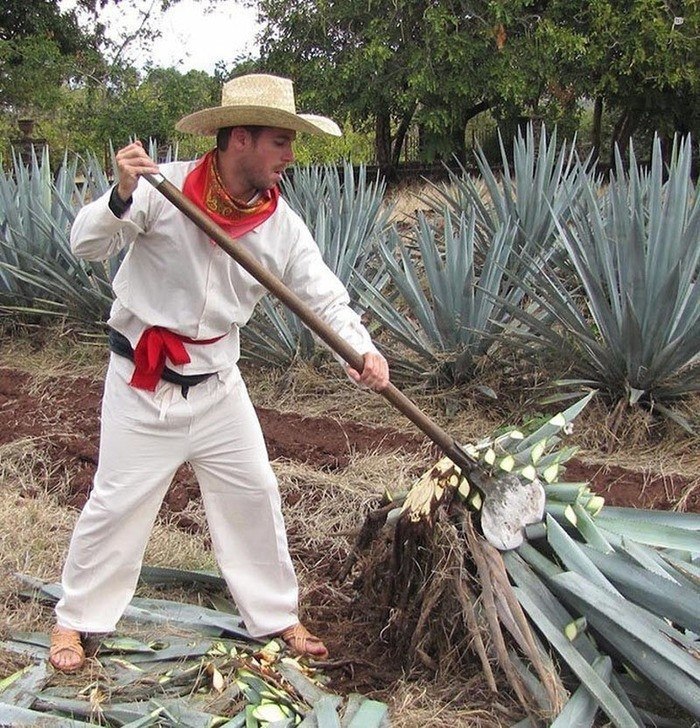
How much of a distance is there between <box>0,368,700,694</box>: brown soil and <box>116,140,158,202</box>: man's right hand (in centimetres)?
146

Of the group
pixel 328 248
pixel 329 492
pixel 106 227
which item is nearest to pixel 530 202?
pixel 328 248

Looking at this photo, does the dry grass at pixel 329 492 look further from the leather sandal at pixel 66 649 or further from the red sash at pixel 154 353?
the red sash at pixel 154 353

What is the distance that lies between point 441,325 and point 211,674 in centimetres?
286

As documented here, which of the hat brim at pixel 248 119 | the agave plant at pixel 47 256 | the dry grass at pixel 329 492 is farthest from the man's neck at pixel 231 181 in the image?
the agave plant at pixel 47 256

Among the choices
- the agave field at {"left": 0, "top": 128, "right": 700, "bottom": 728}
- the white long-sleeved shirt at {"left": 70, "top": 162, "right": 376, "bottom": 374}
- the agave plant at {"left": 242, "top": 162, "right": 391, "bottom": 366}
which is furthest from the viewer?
the agave plant at {"left": 242, "top": 162, "right": 391, "bottom": 366}

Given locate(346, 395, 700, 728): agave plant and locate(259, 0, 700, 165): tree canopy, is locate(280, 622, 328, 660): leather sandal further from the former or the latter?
locate(259, 0, 700, 165): tree canopy

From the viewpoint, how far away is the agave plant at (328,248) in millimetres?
5832

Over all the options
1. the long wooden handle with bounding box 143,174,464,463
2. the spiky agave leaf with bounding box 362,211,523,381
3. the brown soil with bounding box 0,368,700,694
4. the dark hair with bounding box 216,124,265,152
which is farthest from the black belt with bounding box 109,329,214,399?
the spiky agave leaf with bounding box 362,211,523,381

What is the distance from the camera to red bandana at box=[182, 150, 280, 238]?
9.35 ft

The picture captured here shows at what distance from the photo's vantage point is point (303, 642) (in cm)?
318

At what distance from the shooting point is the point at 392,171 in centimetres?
1623

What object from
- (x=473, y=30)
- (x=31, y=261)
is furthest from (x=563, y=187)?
(x=473, y=30)

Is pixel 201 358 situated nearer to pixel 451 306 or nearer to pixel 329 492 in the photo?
pixel 329 492

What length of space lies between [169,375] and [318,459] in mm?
1925
